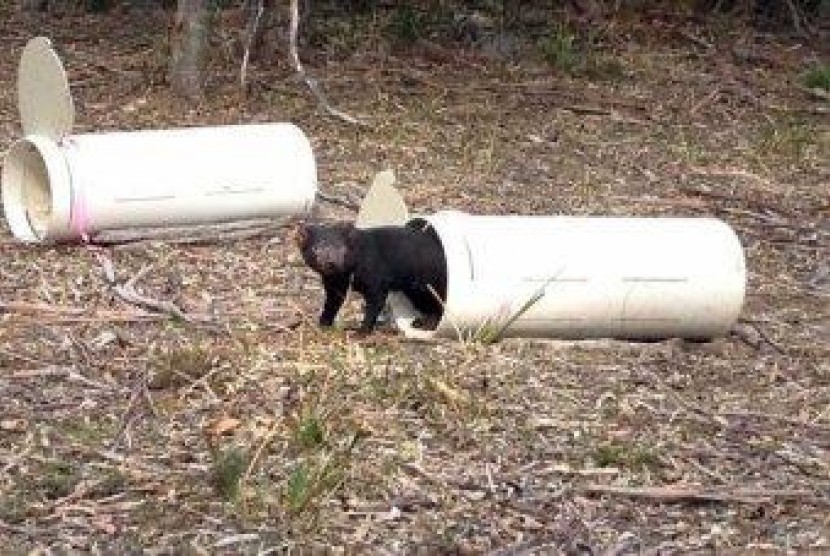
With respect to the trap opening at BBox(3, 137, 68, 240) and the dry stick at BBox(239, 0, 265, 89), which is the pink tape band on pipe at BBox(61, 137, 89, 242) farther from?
the dry stick at BBox(239, 0, 265, 89)

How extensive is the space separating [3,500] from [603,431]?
1500 mm

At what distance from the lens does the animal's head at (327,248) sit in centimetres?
495

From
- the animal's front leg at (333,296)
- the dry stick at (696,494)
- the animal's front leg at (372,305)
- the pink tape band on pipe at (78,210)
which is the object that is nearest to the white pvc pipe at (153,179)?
the pink tape band on pipe at (78,210)

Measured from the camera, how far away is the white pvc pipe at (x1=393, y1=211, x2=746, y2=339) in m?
5.04

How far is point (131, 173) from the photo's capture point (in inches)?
241

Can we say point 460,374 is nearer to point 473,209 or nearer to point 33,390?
point 33,390

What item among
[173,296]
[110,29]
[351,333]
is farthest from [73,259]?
[110,29]

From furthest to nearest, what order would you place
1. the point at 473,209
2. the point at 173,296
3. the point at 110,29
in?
the point at 110,29 < the point at 473,209 < the point at 173,296

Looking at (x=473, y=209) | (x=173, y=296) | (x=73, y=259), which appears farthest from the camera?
(x=473, y=209)

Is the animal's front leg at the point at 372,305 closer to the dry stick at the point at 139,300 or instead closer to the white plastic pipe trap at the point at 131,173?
the dry stick at the point at 139,300

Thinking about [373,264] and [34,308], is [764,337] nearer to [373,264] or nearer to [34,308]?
[373,264]

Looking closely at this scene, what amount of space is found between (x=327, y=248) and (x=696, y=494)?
140 centimetres

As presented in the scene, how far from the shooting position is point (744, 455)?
4363 mm

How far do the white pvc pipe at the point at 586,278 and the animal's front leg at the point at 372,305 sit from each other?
135mm
